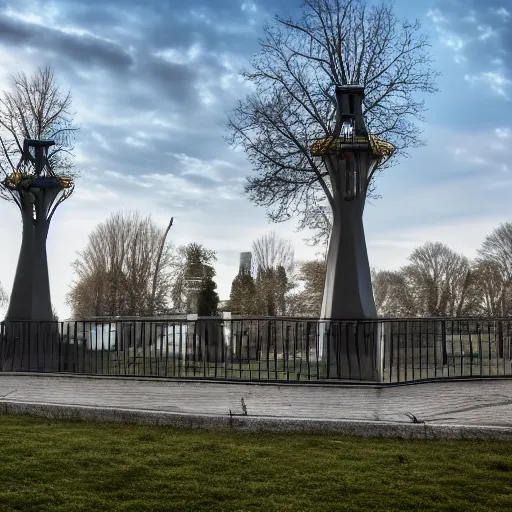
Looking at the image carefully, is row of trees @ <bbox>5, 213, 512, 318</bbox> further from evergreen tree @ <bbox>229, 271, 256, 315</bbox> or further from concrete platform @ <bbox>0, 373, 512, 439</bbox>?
concrete platform @ <bbox>0, 373, 512, 439</bbox>

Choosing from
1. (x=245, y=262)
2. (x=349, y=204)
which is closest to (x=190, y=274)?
(x=245, y=262)

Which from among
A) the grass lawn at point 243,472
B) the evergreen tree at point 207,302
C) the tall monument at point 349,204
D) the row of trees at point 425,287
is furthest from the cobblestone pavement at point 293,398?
the row of trees at point 425,287

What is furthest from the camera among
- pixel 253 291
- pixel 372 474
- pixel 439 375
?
pixel 253 291

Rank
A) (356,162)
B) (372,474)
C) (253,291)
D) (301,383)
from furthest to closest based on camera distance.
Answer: (253,291), (356,162), (301,383), (372,474)

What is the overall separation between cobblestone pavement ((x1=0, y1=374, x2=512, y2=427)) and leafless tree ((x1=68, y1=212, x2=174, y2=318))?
39.9 m

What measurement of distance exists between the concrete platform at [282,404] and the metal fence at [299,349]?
712 millimetres

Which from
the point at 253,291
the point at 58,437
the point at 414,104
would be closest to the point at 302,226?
the point at 414,104

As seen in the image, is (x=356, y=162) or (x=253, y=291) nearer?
(x=356, y=162)

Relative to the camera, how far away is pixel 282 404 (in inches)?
381

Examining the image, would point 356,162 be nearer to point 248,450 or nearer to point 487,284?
point 248,450

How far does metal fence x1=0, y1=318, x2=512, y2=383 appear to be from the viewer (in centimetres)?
1313

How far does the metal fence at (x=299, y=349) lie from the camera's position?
13.1 metres

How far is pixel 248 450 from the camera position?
669 cm

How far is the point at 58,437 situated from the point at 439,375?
8.70 meters
